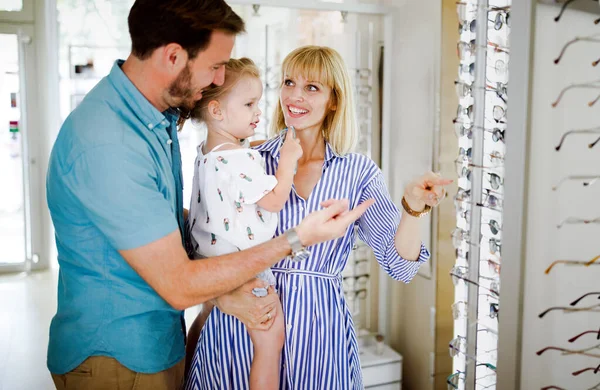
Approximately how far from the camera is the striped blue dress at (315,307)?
176cm

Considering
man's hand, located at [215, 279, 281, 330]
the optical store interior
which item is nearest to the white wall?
the optical store interior

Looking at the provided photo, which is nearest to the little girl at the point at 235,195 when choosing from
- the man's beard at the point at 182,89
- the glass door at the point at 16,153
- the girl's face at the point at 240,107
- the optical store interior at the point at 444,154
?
the girl's face at the point at 240,107

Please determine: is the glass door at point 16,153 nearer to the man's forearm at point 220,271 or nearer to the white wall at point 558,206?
the man's forearm at point 220,271

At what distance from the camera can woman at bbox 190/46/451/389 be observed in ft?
5.78

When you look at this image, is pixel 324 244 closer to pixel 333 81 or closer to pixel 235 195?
pixel 235 195

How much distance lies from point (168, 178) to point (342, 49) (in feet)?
6.78

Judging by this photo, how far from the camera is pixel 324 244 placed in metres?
1.78

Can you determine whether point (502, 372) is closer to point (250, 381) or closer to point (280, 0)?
point (250, 381)

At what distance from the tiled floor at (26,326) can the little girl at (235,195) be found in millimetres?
2243

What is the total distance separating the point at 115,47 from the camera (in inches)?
116

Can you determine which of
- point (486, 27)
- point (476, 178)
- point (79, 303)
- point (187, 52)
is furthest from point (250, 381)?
point (486, 27)

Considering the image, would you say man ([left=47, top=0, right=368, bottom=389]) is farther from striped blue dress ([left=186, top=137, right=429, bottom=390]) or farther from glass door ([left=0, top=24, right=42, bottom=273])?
glass door ([left=0, top=24, right=42, bottom=273])

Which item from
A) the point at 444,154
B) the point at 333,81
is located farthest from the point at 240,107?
the point at 444,154

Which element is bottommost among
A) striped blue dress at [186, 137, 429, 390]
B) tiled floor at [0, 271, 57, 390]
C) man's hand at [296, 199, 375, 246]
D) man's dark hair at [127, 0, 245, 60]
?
tiled floor at [0, 271, 57, 390]
